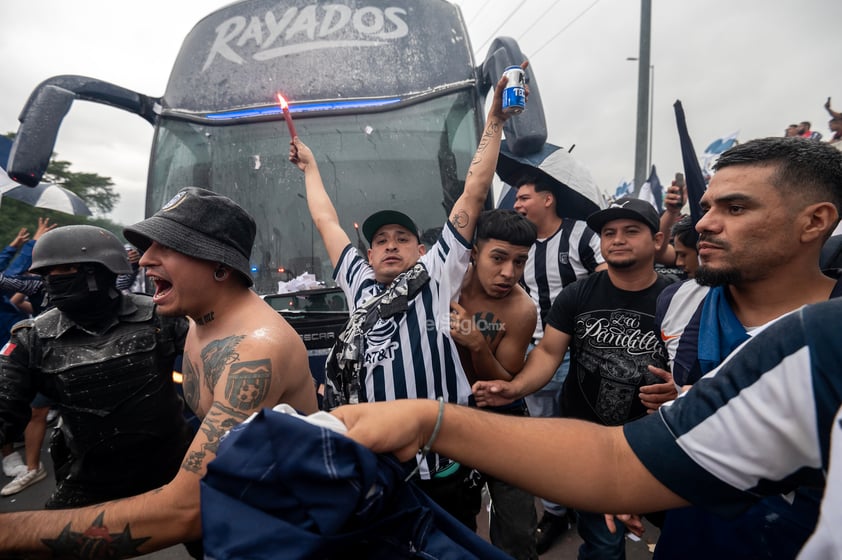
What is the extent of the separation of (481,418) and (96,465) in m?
Result: 2.13

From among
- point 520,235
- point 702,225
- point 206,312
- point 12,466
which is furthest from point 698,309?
point 12,466

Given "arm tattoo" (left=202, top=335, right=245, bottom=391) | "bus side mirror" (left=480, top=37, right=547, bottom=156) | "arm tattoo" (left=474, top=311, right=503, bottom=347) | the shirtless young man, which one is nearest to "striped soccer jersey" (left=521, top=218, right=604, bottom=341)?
"bus side mirror" (left=480, top=37, right=547, bottom=156)

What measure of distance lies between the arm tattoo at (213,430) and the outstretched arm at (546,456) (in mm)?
620

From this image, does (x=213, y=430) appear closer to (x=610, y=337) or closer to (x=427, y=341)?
(x=427, y=341)

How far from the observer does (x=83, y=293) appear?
2.06m

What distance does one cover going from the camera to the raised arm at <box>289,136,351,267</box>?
2559 mm

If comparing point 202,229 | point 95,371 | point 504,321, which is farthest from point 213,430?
point 504,321

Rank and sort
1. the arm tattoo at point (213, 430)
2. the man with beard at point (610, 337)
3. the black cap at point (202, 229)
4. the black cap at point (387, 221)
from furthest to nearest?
the black cap at point (387, 221)
the man with beard at point (610, 337)
the black cap at point (202, 229)
the arm tattoo at point (213, 430)

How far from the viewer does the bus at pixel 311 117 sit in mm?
3090

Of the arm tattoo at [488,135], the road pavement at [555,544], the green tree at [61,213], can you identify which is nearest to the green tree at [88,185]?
the green tree at [61,213]

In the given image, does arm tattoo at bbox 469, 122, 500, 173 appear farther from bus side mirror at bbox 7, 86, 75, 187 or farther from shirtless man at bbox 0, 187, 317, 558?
bus side mirror at bbox 7, 86, 75, 187

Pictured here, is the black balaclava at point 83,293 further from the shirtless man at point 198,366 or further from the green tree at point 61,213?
the green tree at point 61,213

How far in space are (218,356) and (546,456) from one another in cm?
118

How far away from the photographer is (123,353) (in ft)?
6.73
